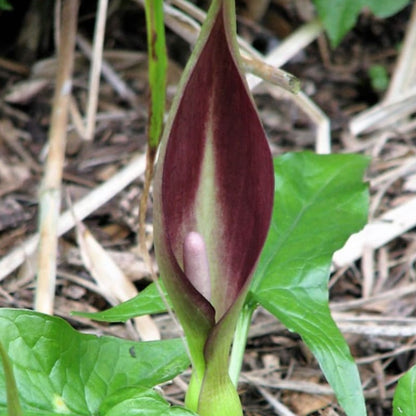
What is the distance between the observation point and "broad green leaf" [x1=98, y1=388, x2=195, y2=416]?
0.59 m

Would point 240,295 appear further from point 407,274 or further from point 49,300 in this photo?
point 407,274

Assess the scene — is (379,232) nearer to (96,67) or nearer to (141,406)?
(96,67)

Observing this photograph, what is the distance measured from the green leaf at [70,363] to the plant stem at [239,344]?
56mm

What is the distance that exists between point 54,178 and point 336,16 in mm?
628

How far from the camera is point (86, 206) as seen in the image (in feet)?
3.73

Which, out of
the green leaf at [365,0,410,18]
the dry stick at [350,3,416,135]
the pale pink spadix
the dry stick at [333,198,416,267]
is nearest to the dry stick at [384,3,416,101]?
the dry stick at [350,3,416,135]

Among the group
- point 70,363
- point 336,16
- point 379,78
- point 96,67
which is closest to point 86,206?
point 96,67

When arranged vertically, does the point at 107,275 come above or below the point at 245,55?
below

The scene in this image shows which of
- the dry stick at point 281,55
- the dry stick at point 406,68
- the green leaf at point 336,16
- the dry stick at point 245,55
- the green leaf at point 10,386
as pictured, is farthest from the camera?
the dry stick at point 406,68

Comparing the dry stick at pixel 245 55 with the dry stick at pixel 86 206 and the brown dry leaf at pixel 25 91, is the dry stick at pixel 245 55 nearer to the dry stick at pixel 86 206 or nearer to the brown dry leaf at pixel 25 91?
the dry stick at pixel 86 206

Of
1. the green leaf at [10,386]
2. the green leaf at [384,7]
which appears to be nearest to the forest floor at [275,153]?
the green leaf at [384,7]

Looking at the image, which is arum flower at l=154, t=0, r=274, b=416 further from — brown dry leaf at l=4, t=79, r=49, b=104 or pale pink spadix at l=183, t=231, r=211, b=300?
brown dry leaf at l=4, t=79, r=49, b=104

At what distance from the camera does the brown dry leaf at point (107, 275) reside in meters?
0.96

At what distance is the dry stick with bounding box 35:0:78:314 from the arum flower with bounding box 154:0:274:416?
1.13ft
